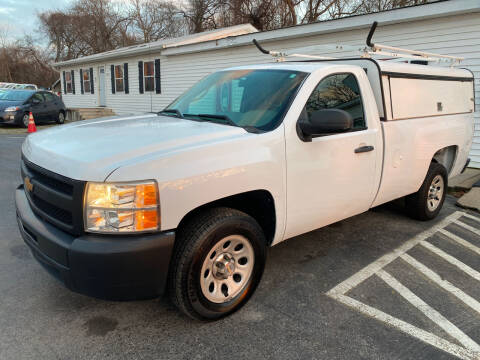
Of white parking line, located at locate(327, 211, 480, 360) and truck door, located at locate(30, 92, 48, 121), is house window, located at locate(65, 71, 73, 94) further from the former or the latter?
white parking line, located at locate(327, 211, 480, 360)

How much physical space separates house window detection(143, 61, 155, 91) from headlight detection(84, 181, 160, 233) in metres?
16.7

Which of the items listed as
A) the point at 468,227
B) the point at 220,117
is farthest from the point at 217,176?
the point at 468,227

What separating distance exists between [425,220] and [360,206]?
183 centimetres

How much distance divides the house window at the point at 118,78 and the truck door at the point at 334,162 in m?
18.2

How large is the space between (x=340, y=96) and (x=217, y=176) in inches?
67.9

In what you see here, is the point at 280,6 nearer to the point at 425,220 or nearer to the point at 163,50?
Answer: the point at 163,50

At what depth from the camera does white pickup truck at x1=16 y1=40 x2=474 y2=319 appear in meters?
2.25

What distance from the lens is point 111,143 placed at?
2.57 meters

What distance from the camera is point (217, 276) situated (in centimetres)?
278

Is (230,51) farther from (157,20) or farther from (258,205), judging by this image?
(157,20)

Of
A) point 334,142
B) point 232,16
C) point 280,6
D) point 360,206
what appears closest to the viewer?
point 334,142

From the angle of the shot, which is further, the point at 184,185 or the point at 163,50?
the point at 163,50

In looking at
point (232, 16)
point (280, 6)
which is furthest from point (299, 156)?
point (232, 16)

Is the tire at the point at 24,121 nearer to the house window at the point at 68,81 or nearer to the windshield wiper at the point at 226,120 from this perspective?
the house window at the point at 68,81
